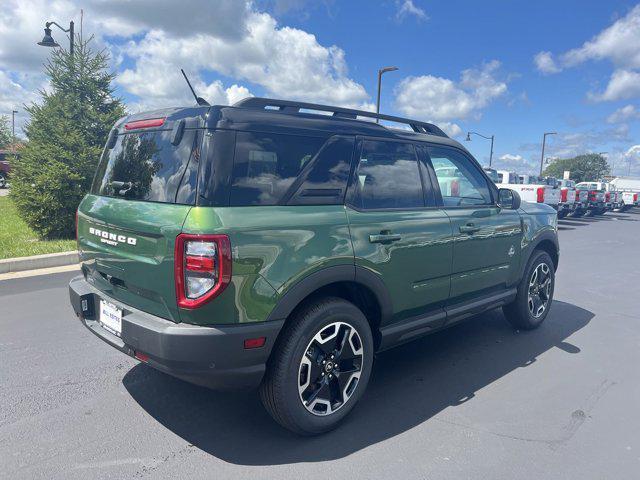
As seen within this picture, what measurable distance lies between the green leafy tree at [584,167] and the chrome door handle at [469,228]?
87.8 meters

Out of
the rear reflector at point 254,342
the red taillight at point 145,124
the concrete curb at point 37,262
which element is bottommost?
the concrete curb at point 37,262

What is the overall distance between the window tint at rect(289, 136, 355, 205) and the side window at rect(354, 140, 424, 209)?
0.12 meters

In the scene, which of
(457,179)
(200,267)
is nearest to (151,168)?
(200,267)

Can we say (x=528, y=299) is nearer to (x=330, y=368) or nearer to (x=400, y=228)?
(x=400, y=228)

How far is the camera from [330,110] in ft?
10.7

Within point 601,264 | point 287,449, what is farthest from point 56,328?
point 601,264

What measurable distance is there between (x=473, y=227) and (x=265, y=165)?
199cm

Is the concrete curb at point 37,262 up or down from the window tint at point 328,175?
down

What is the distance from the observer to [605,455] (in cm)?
279

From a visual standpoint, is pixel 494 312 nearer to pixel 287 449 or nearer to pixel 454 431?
pixel 454 431

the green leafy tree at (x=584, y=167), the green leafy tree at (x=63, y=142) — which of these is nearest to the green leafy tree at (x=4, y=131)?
the green leafy tree at (x=63, y=142)

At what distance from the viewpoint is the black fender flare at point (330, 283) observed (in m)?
2.59

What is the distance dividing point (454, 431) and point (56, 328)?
12.3 feet

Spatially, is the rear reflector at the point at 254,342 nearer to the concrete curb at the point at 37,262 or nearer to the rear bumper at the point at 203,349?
the rear bumper at the point at 203,349
